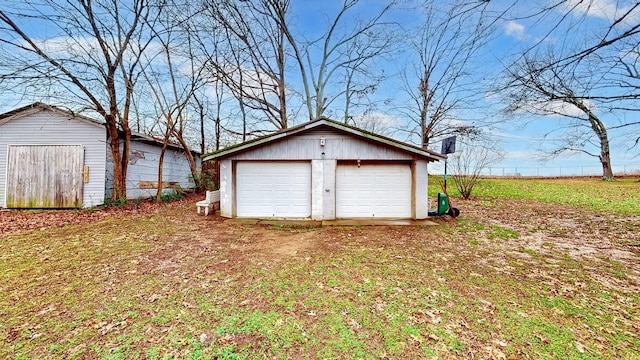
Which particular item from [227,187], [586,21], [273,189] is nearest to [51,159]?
[227,187]

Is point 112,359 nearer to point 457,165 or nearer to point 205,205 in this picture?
point 205,205

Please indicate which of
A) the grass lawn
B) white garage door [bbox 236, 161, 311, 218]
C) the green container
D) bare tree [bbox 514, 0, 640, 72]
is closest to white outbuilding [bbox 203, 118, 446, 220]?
white garage door [bbox 236, 161, 311, 218]

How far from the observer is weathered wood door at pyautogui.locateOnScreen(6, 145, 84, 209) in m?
10.3

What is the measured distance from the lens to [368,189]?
352 inches

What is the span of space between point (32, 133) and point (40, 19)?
4238mm

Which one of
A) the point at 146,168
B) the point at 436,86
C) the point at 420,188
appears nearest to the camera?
the point at 420,188

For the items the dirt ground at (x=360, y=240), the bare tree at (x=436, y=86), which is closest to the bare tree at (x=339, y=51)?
the bare tree at (x=436, y=86)

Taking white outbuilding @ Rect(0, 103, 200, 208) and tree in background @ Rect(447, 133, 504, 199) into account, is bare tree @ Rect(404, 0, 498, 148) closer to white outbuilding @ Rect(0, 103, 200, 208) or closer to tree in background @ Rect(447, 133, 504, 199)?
tree in background @ Rect(447, 133, 504, 199)

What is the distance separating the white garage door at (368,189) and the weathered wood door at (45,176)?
10096 millimetres

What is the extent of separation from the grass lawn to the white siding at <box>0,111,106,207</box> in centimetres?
407

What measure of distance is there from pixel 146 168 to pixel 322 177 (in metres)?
9.22

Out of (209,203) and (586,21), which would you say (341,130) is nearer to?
(209,203)

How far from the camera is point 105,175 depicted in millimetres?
10562

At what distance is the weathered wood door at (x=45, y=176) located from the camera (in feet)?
33.7
